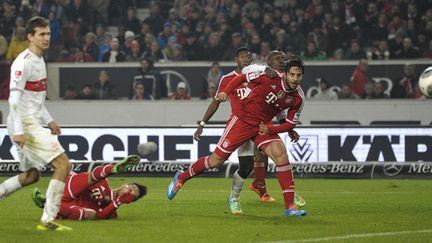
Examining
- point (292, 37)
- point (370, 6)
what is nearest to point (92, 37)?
point (292, 37)

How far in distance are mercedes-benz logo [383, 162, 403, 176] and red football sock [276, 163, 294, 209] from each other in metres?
7.82

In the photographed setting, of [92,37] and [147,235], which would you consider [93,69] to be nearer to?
[92,37]

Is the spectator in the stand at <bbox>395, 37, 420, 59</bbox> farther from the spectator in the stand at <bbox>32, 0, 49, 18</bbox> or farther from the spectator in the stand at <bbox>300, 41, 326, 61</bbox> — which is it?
the spectator in the stand at <bbox>32, 0, 49, 18</bbox>

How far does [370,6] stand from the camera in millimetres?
25047

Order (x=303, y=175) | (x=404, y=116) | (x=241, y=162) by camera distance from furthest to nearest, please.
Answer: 1. (x=404, y=116)
2. (x=303, y=175)
3. (x=241, y=162)

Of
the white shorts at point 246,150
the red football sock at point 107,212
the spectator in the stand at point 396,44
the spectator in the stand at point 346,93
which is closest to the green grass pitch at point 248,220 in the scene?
the red football sock at point 107,212

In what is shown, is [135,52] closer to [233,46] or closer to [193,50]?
[193,50]

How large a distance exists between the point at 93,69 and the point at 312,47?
538cm

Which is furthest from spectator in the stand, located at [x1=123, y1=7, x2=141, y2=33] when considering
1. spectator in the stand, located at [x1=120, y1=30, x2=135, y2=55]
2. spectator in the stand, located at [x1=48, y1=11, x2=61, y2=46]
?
spectator in the stand, located at [x1=48, y1=11, x2=61, y2=46]

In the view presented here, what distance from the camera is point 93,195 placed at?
38.0ft

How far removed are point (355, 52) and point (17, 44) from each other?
8092 millimetres

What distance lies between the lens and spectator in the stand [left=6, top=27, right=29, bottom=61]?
951 inches

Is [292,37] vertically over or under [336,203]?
over

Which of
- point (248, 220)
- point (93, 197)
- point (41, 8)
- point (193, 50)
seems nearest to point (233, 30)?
point (193, 50)
